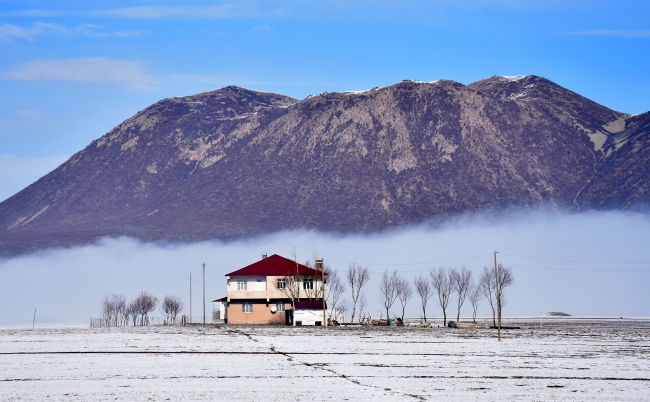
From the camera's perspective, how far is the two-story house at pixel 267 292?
11906cm

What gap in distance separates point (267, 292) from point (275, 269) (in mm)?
3618

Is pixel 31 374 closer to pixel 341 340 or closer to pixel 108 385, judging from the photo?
pixel 108 385

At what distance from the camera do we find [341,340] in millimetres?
68062

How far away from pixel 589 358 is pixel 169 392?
86.8 feet

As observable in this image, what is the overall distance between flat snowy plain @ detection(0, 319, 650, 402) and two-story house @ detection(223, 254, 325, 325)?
56829mm

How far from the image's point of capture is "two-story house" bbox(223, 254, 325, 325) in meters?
119

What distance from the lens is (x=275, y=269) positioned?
12312 centimetres

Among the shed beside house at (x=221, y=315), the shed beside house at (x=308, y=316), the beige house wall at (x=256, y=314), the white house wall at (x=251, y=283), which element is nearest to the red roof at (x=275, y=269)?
the white house wall at (x=251, y=283)

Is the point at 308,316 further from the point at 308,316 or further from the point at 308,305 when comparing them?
the point at 308,305

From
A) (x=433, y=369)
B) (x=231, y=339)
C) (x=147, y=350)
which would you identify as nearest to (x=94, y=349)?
(x=147, y=350)

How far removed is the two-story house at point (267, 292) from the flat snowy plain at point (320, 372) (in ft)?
186

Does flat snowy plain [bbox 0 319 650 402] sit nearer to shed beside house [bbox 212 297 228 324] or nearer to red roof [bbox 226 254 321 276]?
red roof [bbox 226 254 321 276]

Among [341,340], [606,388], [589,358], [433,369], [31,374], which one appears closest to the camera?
[606,388]

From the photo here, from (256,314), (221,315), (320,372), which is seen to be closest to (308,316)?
(256,314)
